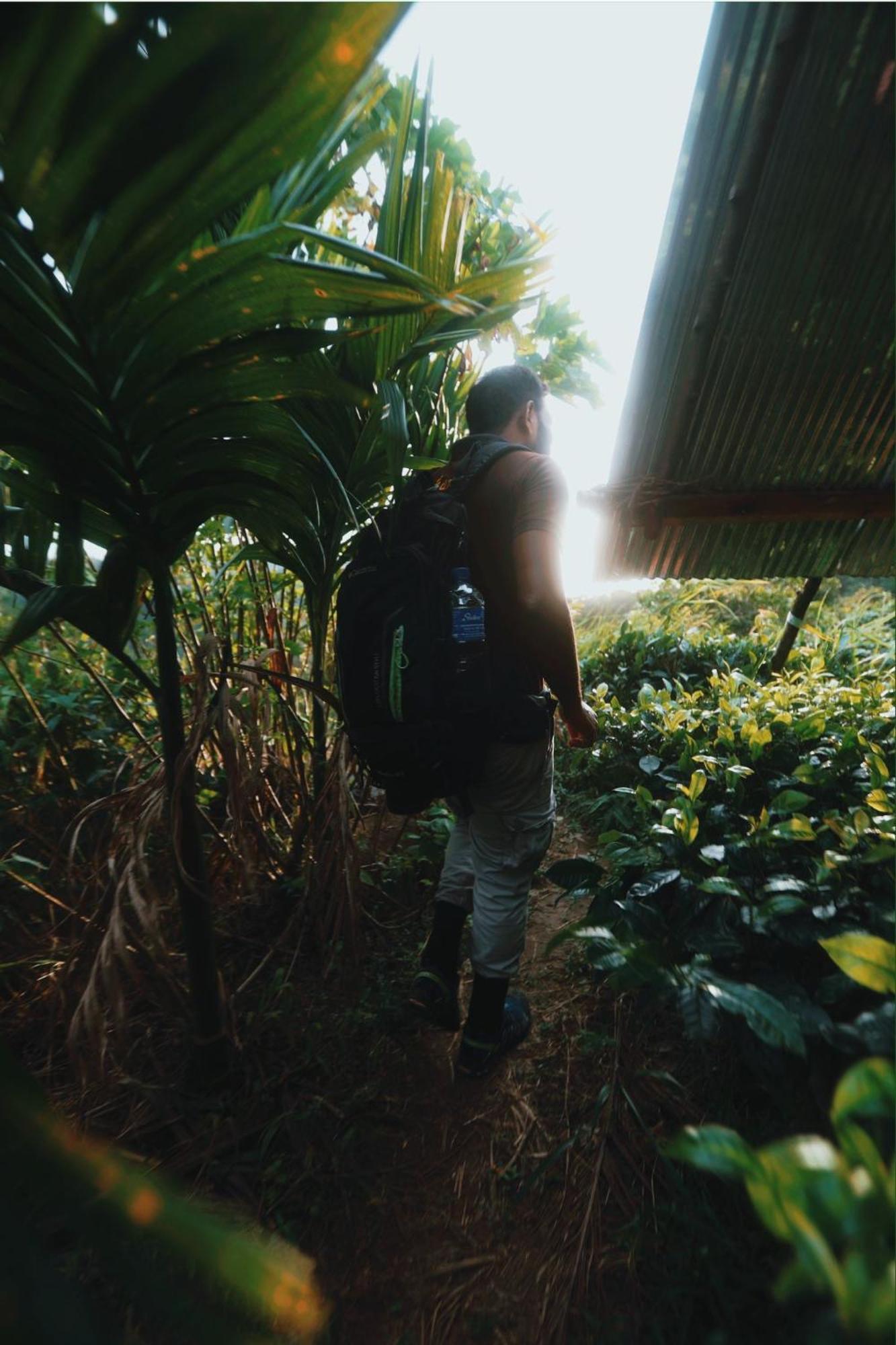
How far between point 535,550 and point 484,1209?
146cm

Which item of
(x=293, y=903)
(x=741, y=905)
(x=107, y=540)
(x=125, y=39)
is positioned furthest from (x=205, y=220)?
(x=293, y=903)

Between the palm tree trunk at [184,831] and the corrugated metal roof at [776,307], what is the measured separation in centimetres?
138

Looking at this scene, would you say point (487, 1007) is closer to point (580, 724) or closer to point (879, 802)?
point (580, 724)

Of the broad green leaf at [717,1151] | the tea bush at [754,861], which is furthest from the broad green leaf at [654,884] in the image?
the broad green leaf at [717,1151]

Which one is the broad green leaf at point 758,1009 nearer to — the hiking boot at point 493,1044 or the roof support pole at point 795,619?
the hiking boot at point 493,1044

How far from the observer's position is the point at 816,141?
1.16 m

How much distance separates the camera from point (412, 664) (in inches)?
51.1

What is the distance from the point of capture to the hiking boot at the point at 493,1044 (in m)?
1.54

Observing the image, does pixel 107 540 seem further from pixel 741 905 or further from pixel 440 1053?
pixel 440 1053

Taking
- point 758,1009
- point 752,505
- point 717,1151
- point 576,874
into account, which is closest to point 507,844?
point 576,874

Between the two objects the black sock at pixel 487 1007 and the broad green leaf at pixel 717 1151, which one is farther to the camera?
the black sock at pixel 487 1007

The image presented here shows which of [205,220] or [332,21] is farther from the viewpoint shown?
[205,220]

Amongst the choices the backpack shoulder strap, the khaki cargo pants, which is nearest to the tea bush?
the khaki cargo pants

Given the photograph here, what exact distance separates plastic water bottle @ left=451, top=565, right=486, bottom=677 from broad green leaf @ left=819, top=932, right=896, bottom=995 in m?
0.84
